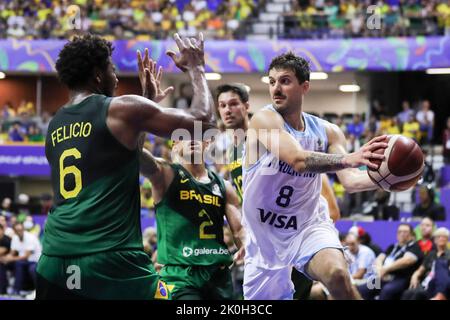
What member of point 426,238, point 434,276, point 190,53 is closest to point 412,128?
point 426,238

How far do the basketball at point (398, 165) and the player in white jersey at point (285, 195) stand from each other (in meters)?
0.62

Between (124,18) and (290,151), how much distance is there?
20.9 metres

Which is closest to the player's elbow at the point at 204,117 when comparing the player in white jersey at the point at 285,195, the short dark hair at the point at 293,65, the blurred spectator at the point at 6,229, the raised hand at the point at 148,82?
the raised hand at the point at 148,82

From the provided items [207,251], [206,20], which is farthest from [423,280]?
[206,20]

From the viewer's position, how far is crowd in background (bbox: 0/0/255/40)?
25.3 m

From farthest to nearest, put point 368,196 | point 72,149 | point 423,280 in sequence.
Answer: point 368,196 → point 423,280 → point 72,149

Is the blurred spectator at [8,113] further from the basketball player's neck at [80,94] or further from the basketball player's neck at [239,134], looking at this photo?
the basketball player's neck at [80,94]

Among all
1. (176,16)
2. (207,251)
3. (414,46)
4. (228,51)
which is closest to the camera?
(207,251)

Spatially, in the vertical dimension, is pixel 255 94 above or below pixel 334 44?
below

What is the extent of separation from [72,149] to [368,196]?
14.2m

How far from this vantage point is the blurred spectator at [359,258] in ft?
41.5
